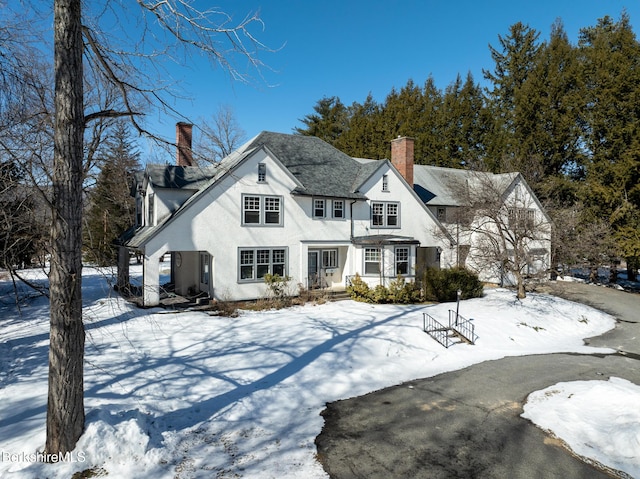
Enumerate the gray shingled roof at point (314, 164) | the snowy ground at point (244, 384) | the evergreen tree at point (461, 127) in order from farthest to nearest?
the evergreen tree at point (461, 127), the gray shingled roof at point (314, 164), the snowy ground at point (244, 384)

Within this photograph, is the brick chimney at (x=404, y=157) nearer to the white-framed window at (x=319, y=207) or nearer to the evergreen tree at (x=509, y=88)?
the white-framed window at (x=319, y=207)

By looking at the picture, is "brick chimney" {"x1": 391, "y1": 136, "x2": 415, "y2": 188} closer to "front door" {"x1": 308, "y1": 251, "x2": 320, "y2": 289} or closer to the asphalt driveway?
"front door" {"x1": 308, "y1": 251, "x2": 320, "y2": 289}

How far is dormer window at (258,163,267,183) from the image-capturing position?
761 inches

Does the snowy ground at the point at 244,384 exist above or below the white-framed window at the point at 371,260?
below

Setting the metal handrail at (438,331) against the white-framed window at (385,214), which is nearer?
the metal handrail at (438,331)

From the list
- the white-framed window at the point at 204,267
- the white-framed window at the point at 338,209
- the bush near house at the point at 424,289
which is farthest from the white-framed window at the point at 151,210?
the bush near house at the point at 424,289

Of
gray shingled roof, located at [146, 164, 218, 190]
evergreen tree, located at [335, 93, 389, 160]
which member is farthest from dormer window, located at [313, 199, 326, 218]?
evergreen tree, located at [335, 93, 389, 160]

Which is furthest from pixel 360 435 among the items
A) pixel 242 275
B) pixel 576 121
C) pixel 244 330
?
pixel 576 121

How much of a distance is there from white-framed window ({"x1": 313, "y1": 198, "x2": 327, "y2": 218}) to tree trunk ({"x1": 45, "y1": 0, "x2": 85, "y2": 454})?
1558 centimetres

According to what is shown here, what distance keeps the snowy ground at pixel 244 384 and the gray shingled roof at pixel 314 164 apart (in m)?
7.26

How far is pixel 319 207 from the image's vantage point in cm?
2128

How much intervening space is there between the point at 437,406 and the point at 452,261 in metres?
18.9

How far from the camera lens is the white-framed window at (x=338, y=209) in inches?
857

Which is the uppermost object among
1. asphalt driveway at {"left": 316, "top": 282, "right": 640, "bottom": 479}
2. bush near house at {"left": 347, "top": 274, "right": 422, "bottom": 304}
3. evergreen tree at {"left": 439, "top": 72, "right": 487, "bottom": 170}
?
evergreen tree at {"left": 439, "top": 72, "right": 487, "bottom": 170}
